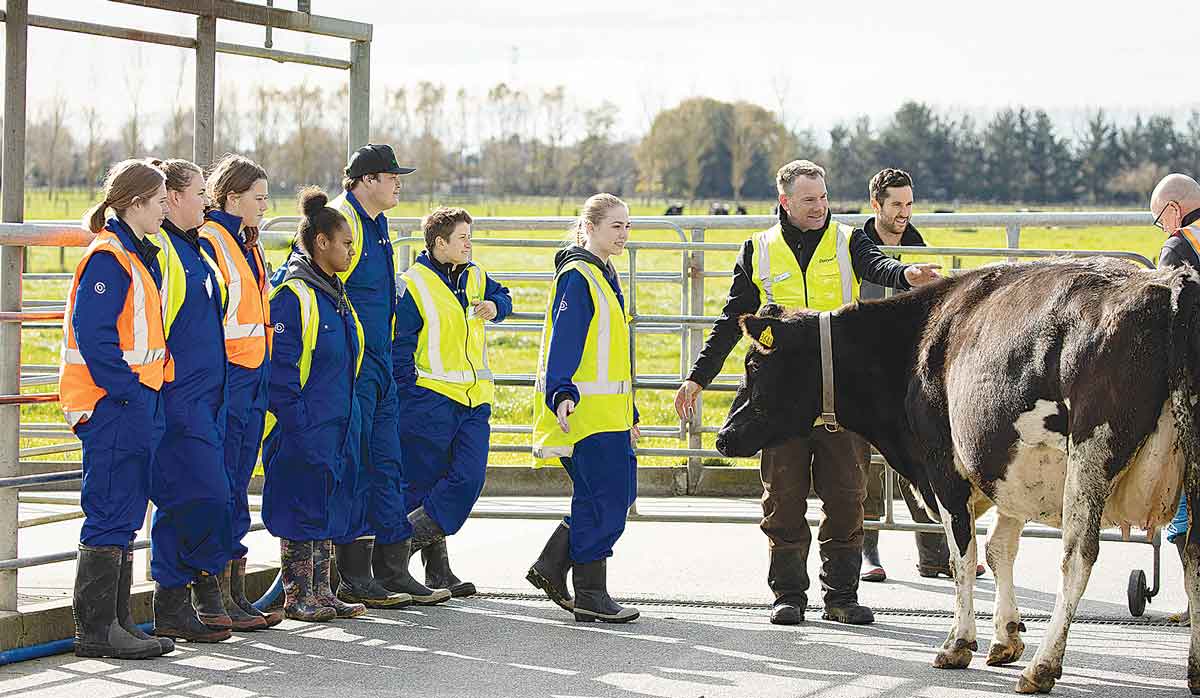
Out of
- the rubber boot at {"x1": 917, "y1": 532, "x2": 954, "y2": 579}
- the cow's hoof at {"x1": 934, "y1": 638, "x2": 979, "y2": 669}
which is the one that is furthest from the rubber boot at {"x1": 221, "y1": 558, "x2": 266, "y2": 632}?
the rubber boot at {"x1": 917, "y1": 532, "x2": 954, "y2": 579}

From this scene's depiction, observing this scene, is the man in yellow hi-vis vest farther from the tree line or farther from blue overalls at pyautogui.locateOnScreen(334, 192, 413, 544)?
the tree line

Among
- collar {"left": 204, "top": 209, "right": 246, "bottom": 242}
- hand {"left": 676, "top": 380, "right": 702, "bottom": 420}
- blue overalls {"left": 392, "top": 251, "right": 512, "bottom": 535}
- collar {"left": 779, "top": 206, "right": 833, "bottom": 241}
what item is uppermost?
collar {"left": 779, "top": 206, "right": 833, "bottom": 241}

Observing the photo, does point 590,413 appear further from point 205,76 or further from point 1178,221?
point 1178,221

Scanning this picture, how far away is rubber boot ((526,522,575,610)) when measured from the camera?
22.7 ft

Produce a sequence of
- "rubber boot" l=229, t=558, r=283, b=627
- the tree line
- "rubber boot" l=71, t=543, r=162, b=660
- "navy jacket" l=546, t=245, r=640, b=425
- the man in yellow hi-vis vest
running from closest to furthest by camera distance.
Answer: "rubber boot" l=71, t=543, r=162, b=660
"rubber boot" l=229, t=558, r=283, b=627
"navy jacket" l=546, t=245, r=640, b=425
the man in yellow hi-vis vest
the tree line

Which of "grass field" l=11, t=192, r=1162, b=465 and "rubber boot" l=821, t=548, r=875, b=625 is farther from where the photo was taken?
"grass field" l=11, t=192, r=1162, b=465

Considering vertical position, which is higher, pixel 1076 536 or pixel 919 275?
pixel 919 275

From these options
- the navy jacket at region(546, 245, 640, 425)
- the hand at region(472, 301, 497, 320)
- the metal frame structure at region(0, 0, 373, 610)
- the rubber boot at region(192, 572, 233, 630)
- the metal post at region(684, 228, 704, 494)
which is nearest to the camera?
the metal frame structure at region(0, 0, 373, 610)

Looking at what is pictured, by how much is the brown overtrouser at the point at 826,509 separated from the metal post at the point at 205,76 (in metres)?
3.19

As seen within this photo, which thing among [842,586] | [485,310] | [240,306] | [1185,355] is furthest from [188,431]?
[1185,355]

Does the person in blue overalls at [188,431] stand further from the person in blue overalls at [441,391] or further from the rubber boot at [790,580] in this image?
the rubber boot at [790,580]

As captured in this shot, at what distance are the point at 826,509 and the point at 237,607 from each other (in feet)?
9.08

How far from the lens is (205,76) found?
725 cm

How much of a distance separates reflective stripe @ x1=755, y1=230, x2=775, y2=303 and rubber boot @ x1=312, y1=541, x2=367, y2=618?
2409 millimetres
